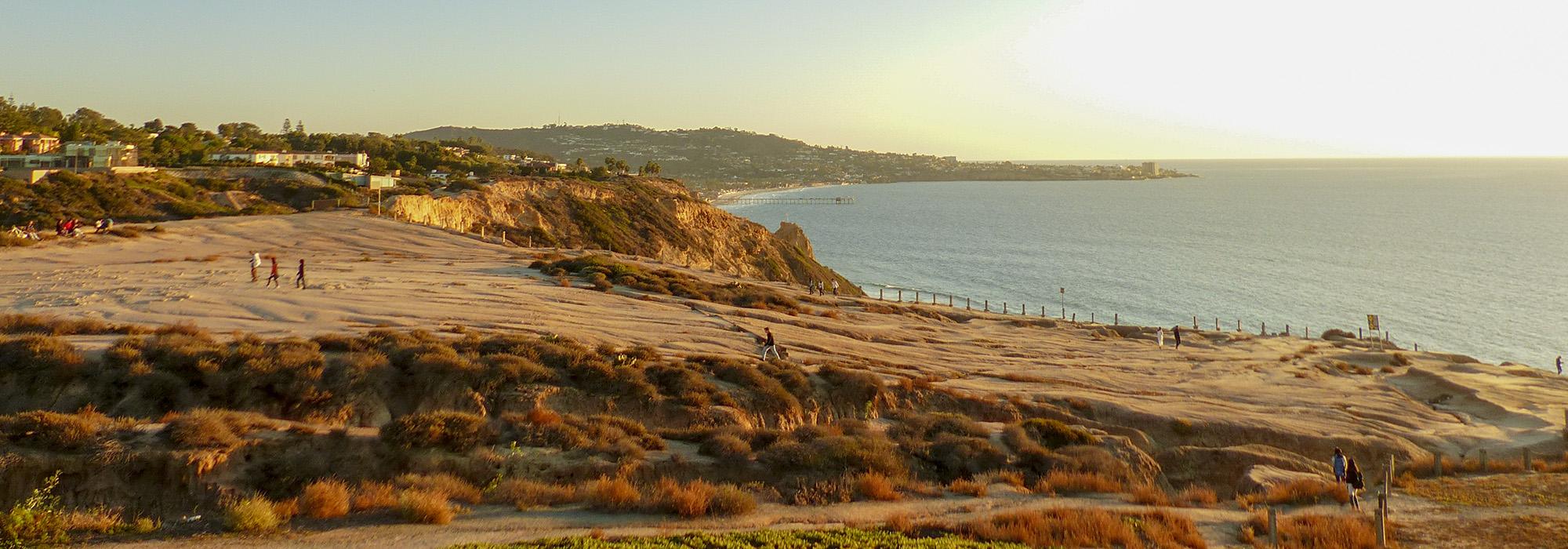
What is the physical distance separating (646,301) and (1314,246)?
111 meters

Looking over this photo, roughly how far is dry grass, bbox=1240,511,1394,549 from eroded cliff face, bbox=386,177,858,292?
176 ft

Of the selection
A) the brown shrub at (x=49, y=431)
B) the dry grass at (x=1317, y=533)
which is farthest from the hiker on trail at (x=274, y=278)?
the dry grass at (x=1317, y=533)

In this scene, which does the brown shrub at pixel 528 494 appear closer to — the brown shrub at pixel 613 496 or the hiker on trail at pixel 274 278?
the brown shrub at pixel 613 496

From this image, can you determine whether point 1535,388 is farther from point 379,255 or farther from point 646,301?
point 379,255

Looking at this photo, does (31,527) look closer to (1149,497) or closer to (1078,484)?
(1078,484)

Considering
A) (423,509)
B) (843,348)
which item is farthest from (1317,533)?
(843,348)

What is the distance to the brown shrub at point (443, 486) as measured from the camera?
11625 millimetres

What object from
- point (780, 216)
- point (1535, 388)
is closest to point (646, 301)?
point (1535, 388)

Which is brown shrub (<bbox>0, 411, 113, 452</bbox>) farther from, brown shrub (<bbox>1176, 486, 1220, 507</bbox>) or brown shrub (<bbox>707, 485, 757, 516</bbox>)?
brown shrub (<bbox>1176, 486, 1220, 507</bbox>)

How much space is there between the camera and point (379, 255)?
4303cm

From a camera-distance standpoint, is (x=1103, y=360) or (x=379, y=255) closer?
(x=1103, y=360)

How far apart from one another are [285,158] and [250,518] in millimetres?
95358

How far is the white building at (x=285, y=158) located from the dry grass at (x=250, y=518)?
81.4 meters

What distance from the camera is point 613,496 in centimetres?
1190
